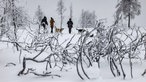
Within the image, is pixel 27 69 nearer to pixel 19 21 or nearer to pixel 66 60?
pixel 66 60

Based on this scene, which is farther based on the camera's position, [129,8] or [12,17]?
[129,8]

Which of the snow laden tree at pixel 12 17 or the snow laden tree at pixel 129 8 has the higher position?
the snow laden tree at pixel 129 8

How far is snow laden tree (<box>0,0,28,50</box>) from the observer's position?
10.5m

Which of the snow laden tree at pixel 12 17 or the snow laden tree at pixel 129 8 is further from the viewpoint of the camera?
the snow laden tree at pixel 129 8

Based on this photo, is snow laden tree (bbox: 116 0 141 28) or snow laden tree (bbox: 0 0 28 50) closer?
snow laden tree (bbox: 0 0 28 50)

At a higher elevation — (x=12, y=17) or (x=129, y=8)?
(x=129, y=8)

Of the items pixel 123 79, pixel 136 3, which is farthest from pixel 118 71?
pixel 136 3

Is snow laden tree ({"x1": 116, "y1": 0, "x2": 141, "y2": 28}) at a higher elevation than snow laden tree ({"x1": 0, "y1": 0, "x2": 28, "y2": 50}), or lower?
higher

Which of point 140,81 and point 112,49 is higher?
point 112,49

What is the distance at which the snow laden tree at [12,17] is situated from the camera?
10539 mm

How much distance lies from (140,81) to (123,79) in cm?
46

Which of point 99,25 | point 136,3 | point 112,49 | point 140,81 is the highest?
point 136,3

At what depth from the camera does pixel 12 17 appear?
38.8 ft

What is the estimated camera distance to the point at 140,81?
29.7ft
